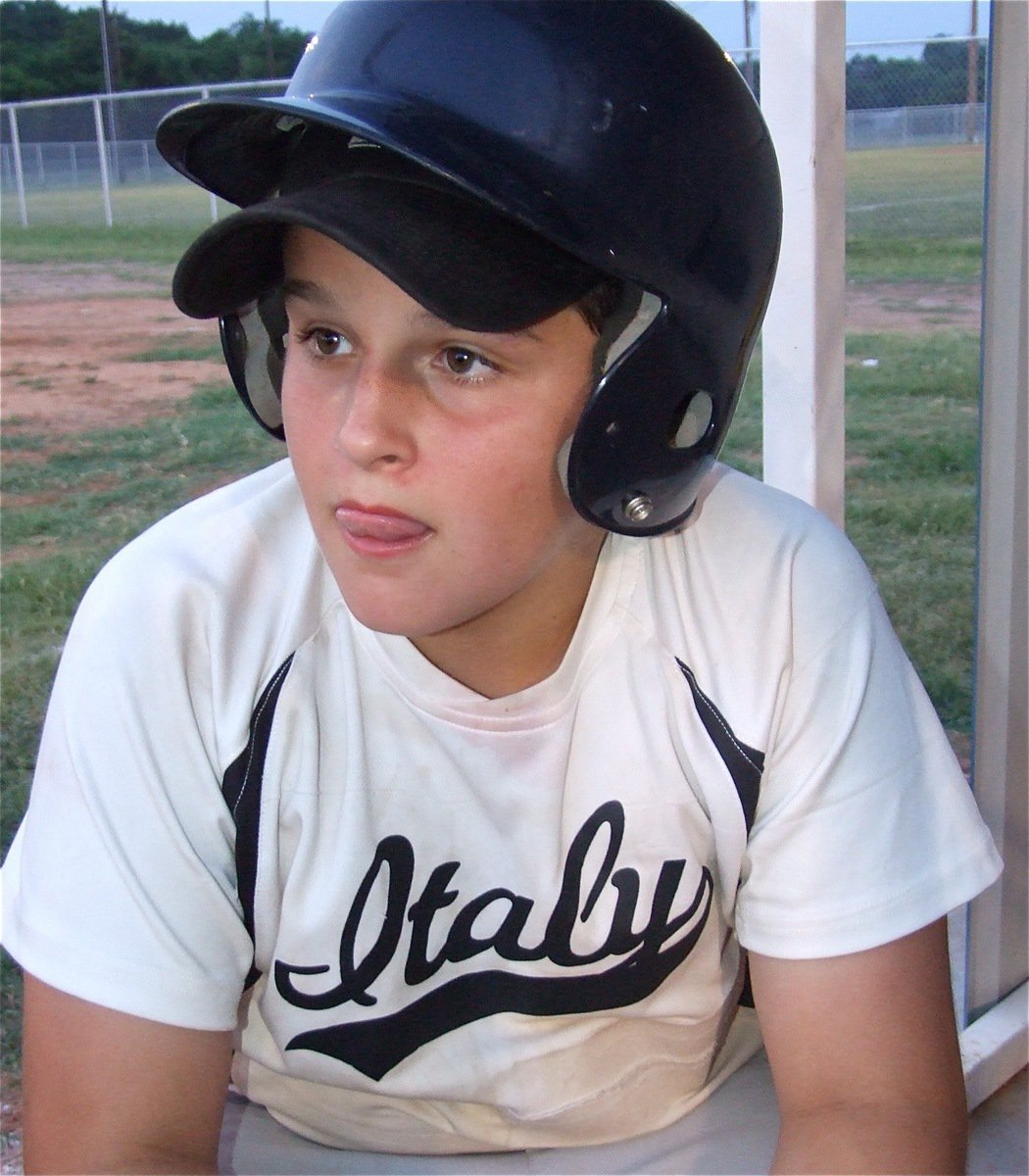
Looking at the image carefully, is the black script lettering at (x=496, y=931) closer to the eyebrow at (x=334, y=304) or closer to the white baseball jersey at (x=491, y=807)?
the white baseball jersey at (x=491, y=807)

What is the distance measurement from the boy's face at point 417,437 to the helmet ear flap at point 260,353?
141 mm

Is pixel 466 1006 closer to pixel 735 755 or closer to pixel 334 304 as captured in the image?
pixel 735 755

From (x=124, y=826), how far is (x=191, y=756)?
0.09 metres

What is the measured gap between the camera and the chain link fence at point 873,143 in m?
11.0

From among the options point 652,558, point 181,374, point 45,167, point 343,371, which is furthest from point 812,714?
point 45,167

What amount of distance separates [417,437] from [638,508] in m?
0.25

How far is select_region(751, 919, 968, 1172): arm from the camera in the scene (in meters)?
1.35

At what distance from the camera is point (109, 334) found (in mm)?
10508

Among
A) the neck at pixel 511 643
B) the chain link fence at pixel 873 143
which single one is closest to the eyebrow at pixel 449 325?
the neck at pixel 511 643

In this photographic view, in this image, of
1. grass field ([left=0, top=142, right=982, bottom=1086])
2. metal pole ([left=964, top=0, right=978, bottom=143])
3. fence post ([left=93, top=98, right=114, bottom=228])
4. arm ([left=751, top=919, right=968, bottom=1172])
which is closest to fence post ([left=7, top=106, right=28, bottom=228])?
fence post ([left=93, top=98, right=114, bottom=228])

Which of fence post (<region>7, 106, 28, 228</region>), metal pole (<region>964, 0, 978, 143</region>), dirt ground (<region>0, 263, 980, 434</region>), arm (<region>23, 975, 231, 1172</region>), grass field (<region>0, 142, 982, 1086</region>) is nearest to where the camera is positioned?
arm (<region>23, 975, 231, 1172</region>)

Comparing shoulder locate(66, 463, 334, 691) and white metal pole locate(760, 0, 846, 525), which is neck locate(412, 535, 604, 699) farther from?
white metal pole locate(760, 0, 846, 525)

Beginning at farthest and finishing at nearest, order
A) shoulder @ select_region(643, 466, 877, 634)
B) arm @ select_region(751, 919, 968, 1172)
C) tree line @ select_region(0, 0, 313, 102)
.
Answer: tree line @ select_region(0, 0, 313, 102), shoulder @ select_region(643, 466, 877, 634), arm @ select_region(751, 919, 968, 1172)

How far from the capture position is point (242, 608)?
1.39m
